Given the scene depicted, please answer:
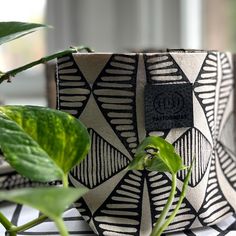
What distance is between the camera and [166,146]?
0.31 meters

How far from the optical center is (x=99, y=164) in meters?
0.36

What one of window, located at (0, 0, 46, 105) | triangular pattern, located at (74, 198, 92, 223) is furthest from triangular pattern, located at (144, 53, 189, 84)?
window, located at (0, 0, 46, 105)

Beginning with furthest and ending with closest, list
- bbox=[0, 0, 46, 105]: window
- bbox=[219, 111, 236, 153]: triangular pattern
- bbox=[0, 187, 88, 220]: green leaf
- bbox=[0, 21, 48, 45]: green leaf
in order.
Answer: bbox=[0, 0, 46, 105]: window → bbox=[219, 111, 236, 153]: triangular pattern → bbox=[0, 21, 48, 45]: green leaf → bbox=[0, 187, 88, 220]: green leaf

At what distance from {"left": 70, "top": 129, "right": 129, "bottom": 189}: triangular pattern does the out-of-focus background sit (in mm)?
616

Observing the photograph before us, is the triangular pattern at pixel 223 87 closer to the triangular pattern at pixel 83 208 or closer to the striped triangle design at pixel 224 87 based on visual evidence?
the striped triangle design at pixel 224 87

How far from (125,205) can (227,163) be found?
0.40 ft

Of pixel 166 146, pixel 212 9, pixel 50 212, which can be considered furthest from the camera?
pixel 212 9

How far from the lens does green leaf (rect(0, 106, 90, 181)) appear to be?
25 cm

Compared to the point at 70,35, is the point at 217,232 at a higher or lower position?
lower

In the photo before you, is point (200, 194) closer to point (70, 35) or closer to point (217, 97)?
point (217, 97)

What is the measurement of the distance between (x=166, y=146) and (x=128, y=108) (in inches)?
2.3

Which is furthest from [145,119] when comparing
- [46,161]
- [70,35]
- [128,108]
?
[70,35]

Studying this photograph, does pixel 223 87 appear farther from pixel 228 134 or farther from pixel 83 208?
pixel 83 208

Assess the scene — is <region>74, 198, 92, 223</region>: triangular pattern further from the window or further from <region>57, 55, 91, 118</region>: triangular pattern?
the window
